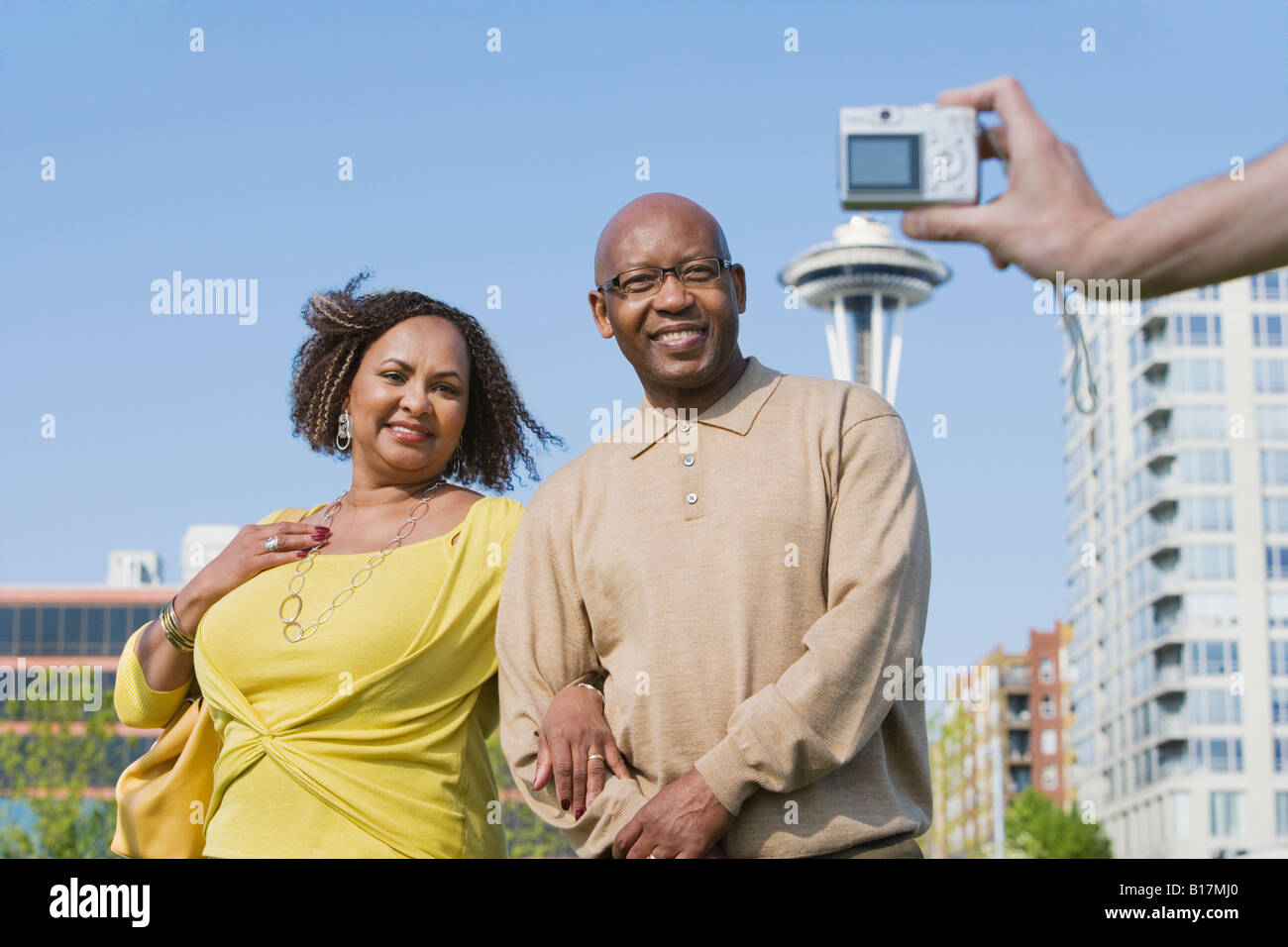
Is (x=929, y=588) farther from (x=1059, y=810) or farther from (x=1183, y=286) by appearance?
(x=1059, y=810)

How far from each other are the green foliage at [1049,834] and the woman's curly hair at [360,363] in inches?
1993

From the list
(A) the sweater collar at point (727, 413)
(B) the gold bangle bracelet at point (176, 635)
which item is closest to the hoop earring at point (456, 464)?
(B) the gold bangle bracelet at point (176, 635)

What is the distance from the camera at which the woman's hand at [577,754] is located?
143 inches

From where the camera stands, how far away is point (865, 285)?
79.2 m

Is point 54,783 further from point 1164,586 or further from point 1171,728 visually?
point 1164,586

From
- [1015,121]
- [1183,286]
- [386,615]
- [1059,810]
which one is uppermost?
[1015,121]

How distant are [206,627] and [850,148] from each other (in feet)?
9.73

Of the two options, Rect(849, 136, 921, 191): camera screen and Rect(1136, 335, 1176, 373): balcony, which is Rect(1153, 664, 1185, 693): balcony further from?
Rect(849, 136, 921, 191): camera screen

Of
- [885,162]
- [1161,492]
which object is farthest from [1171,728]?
[885,162]

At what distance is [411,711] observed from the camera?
4.30 m

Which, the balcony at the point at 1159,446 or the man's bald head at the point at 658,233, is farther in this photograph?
the balcony at the point at 1159,446

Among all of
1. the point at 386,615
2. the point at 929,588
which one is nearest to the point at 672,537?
the point at 929,588

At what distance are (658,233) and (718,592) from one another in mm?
947

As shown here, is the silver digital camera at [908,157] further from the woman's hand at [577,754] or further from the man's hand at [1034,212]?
the woman's hand at [577,754]
